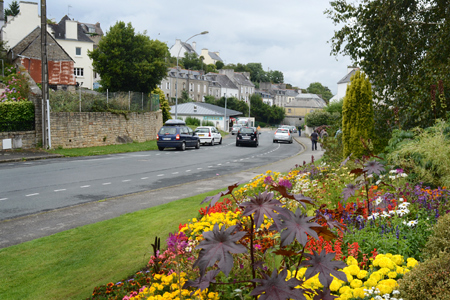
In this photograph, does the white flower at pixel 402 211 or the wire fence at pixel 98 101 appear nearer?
the white flower at pixel 402 211

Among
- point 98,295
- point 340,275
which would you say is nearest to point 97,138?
point 98,295

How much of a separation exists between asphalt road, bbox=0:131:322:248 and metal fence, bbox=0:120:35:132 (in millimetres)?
4153

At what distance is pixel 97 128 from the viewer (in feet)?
92.2

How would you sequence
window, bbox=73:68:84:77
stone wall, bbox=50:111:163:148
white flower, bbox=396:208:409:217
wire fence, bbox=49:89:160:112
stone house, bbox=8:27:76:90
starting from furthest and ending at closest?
1. window, bbox=73:68:84:77
2. stone house, bbox=8:27:76:90
3. wire fence, bbox=49:89:160:112
4. stone wall, bbox=50:111:163:148
5. white flower, bbox=396:208:409:217

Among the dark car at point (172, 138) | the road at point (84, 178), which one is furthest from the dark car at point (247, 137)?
the road at point (84, 178)

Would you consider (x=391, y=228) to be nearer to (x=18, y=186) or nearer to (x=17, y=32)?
(x=18, y=186)

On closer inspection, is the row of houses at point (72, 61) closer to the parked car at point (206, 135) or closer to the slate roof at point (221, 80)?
the slate roof at point (221, 80)

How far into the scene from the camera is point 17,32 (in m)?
48.8

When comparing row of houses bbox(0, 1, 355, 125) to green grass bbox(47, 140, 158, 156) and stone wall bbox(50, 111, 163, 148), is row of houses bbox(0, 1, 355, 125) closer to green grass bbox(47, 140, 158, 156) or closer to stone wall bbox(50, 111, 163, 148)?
stone wall bbox(50, 111, 163, 148)

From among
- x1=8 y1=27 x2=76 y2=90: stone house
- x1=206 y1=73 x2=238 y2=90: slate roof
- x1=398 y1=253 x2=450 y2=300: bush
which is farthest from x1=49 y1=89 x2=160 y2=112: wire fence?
x1=206 y1=73 x2=238 y2=90: slate roof

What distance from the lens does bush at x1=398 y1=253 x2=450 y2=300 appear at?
3.01m

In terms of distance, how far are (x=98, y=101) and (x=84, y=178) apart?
51.0ft

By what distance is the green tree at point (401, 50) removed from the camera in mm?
12352

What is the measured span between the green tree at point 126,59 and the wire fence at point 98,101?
183 cm
